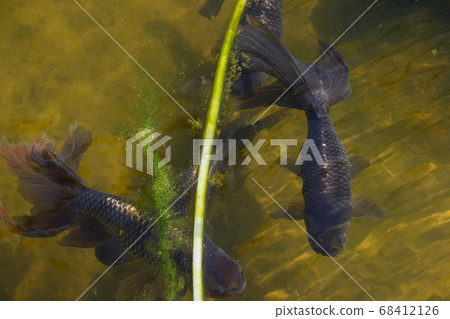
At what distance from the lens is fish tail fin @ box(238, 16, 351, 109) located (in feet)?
12.6

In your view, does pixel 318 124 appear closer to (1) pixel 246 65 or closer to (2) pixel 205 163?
(1) pixel 246 65

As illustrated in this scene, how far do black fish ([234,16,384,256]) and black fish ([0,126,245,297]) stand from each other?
0.81m

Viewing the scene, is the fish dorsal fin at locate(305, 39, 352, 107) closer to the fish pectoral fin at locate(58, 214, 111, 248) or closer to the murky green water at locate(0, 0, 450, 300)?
the murky green water at locate(0, 0, 450, 300)

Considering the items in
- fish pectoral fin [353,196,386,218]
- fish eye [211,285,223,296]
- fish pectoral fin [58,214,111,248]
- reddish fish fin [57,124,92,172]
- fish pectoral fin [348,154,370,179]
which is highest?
reddish fish fin [57,124,92,172]

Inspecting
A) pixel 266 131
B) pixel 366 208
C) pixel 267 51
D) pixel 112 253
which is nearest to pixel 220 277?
pixel 112 253

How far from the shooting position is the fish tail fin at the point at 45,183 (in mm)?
3982

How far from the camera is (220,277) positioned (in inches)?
148

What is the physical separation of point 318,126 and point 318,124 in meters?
0.02

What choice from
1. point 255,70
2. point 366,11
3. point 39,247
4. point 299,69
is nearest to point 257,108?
Result: point 255,70

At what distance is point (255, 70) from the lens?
4.30 metres

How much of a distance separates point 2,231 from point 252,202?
2386 millimetres

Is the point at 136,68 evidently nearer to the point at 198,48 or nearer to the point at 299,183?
the point at 198,48

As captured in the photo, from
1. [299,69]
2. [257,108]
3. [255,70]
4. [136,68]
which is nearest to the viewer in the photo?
[299,69]

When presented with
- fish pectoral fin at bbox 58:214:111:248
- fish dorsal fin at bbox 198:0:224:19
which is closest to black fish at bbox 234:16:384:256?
fish dorsal fin at bbox 198:0:224:19
